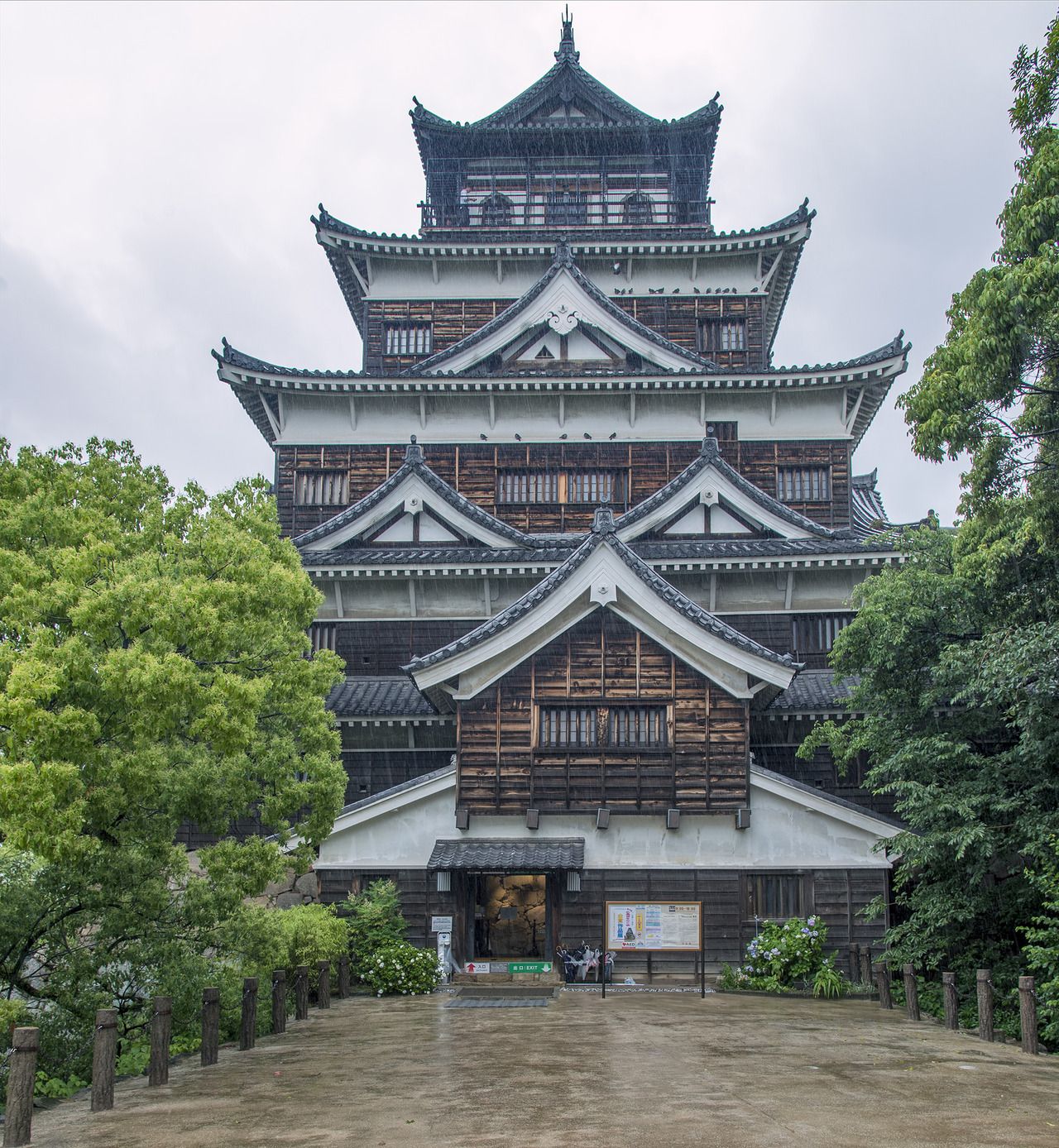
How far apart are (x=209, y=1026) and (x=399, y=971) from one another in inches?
291

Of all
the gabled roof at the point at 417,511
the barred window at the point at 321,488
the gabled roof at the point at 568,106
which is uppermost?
the gabled roof at the point at 568,106

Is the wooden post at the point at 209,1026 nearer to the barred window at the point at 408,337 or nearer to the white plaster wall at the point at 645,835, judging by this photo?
the white plaster wall at the point at 645,835

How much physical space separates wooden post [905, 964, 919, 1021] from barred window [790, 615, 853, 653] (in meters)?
10.5

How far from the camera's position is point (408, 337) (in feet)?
106

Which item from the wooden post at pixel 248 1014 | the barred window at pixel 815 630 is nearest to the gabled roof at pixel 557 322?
the barred window at pixel 815 630

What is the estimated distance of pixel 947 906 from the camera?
55.8 feet

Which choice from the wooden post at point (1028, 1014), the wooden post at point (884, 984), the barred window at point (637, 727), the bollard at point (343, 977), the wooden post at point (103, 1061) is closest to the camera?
the wooden post at point (103, 1061)

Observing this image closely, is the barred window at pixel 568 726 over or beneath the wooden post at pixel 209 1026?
over

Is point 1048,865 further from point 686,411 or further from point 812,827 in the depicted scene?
point 686,411

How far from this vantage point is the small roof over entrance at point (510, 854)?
20.3 meters

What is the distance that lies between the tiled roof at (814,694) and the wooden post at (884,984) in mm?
5439

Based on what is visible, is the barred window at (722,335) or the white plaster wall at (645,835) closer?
the white plaster wall at (645,835)

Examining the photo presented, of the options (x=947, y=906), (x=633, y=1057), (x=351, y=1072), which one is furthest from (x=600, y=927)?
(x=351, y=1072)

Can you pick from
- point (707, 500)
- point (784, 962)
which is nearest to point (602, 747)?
point (784, 962)
